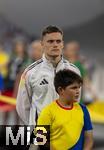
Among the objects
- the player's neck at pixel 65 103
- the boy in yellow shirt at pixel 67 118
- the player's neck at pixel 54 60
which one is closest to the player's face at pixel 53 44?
the player's neck at pixel 54 60

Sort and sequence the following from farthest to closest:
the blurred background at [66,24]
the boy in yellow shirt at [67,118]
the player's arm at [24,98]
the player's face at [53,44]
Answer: the blurred background at [66,24], the player's arm at [24,98], the player's face at [53,44], the boy in yellow shirt at [67,118]

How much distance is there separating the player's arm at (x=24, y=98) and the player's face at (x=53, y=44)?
0.30m

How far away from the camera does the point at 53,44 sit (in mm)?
5312

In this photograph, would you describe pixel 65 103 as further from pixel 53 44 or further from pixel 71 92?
pixel 53 44

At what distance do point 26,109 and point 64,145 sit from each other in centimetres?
88

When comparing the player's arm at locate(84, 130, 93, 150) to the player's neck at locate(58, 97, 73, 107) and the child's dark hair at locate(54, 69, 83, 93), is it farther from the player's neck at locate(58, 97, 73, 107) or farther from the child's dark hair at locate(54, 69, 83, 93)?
the child's dark hair at locate(54, 69, 83, 93)

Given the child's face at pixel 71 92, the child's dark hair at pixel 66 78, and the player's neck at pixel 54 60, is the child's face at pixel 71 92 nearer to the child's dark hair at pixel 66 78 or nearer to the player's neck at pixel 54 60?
the child's dark hair at pixel 66 78

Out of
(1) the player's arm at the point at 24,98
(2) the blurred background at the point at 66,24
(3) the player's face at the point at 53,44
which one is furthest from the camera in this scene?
(2) the blurred background at the point at 66,24

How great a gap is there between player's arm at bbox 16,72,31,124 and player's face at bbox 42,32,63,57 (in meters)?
0.30

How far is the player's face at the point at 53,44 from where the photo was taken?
17.4 ft

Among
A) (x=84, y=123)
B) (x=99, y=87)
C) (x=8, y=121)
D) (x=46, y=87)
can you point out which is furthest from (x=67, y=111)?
(x=99, y=87)

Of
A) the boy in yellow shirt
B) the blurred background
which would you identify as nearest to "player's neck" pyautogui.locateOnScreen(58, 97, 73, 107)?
the boy in yellow shirt

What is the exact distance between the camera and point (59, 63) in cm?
540

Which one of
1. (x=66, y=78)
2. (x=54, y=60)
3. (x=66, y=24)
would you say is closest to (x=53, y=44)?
(x=54, y=60)
